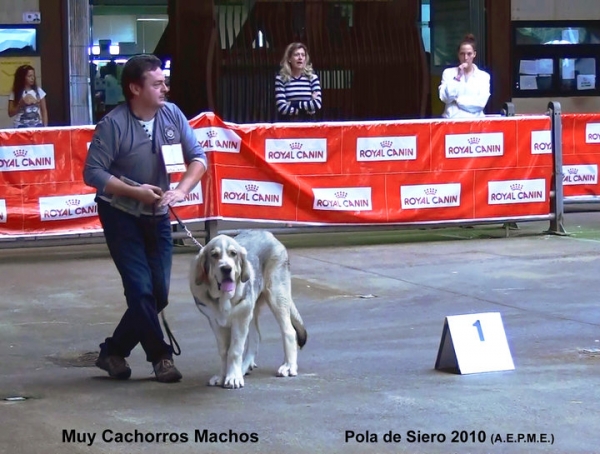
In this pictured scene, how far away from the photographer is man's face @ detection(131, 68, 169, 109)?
22.1 ft

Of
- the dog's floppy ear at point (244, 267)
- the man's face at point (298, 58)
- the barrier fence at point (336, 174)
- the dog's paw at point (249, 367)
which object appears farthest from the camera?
the man's face at point (298, 58)

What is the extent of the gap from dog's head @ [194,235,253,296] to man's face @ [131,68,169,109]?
91cm

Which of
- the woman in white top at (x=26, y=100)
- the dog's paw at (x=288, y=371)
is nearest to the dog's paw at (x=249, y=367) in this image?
the dog's paw at (x=288, y=371)

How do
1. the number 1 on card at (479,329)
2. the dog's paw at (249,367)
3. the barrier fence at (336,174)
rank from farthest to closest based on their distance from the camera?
the barrier fence at (336,174), the number 1 on card at (479,329), the dog's paw at (249,367)

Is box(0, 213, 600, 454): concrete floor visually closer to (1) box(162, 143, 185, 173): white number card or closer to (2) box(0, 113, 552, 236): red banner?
(2) box(0, 113, 552, 236): red banner

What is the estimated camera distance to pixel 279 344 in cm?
801

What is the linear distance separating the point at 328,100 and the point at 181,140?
9716 millimetres

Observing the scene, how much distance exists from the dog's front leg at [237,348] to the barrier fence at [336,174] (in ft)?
16.7

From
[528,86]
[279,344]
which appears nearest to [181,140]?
[279,344]

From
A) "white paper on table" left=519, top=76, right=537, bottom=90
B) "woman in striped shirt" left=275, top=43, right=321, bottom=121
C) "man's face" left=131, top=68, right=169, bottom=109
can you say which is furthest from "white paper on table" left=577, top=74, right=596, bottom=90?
"man's face" left=131, top=68, right=169, bottom=109

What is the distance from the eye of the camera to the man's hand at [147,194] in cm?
661

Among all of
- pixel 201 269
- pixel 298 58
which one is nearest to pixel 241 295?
pixel 201 269

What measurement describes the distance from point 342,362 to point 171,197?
63.7 inches

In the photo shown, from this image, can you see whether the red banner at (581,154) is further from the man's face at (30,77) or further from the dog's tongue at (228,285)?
the dog's tongue at (228,285)
